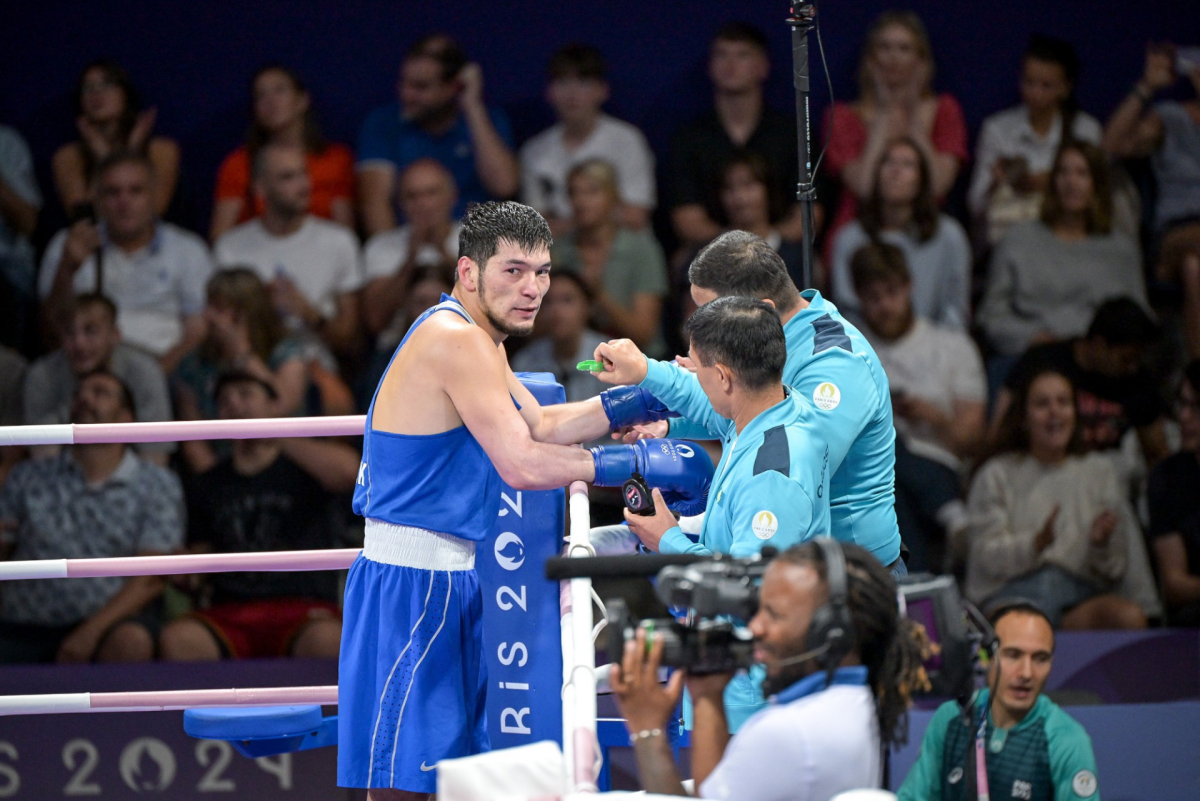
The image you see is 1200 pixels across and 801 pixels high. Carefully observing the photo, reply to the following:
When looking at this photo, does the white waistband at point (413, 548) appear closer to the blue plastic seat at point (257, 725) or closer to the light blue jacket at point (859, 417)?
the blue plastic seat at point (257, 725)

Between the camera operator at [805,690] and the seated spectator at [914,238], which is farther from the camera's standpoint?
the seated spectator at [914,238]

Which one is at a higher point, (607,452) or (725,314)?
(725,314)

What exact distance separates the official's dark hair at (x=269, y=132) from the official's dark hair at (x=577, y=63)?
3.55 ft

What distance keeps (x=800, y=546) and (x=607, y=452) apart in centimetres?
75

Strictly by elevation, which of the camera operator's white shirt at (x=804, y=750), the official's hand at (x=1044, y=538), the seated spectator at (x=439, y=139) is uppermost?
the seated spectator at (x=439, y=139)

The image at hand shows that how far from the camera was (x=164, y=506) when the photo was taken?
4.89 m

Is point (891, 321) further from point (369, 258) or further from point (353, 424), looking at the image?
point (353, 424)

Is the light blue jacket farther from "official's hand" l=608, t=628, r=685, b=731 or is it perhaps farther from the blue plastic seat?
the blue plastic seat

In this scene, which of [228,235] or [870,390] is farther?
[228,235]

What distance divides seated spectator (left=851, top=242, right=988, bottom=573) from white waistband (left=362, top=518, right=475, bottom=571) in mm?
2937

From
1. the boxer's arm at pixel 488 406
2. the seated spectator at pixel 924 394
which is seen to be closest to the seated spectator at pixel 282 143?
the seated spectator at pixel 924 394

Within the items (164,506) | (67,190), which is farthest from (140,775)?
(67,190)

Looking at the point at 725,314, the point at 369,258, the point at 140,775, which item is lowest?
the point at 140,775

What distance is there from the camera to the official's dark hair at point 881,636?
5.94 ft
